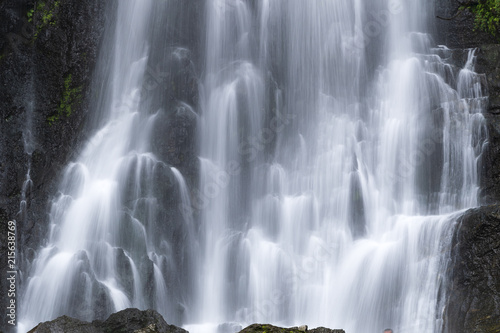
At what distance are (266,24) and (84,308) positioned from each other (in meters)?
12.5

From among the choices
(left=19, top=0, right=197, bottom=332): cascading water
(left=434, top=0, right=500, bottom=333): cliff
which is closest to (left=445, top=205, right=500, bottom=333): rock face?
(left=434, top=0, right=500, bottom=333): cliff

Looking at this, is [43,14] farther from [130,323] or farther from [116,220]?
[130,323]

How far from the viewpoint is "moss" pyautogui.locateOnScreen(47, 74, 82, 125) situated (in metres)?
20.4

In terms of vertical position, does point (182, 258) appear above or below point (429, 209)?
below

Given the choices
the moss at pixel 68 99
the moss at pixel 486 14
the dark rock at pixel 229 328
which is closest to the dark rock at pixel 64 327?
the dark rock at pixel 229 328

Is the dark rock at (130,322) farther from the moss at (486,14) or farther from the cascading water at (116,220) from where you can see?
the moss at (486,14)

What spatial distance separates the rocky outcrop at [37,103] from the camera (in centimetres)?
1853

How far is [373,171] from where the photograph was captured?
65.6 ft

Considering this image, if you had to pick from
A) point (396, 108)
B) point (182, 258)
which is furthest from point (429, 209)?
point (182, 258)

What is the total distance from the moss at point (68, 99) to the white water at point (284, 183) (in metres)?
1.11

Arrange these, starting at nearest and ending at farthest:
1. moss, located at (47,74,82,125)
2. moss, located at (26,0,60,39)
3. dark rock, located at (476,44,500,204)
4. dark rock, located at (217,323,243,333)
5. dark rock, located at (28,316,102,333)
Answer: dark rock, located at (28,316,102,333) → dark rock, located at (217,323,243,333) → dark rock, located at (476,44,500,204) → moss, located at (26,0,60,39) → moss, located at (47,74,82,125)

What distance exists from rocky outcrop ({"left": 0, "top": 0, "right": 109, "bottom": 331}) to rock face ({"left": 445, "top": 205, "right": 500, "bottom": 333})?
11.8 m

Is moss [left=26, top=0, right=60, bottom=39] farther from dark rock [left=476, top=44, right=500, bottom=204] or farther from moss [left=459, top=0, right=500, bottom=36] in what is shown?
dark rock [left=476, top=44, right=500, bottom=204]

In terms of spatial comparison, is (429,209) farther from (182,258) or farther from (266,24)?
(266,24)
